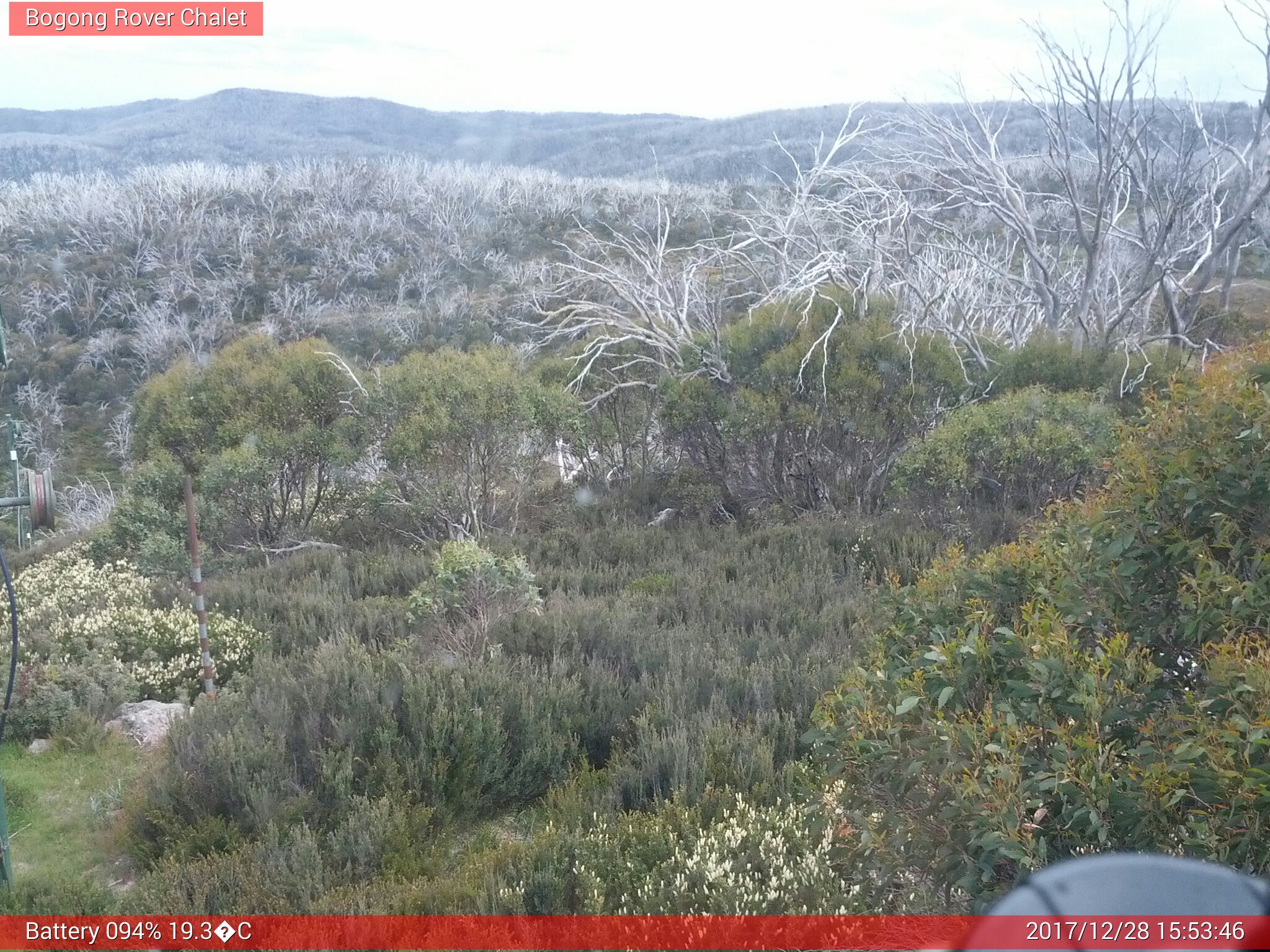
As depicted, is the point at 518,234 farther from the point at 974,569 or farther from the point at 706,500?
the point at 974,569

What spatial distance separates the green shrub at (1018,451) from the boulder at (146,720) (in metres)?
Answer: 6.83

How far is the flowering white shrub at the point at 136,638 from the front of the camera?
6.60 metres

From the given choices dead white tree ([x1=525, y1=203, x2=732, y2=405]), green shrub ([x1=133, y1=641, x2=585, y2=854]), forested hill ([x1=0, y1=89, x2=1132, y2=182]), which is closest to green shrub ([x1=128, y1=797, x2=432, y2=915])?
green shrub ([x1=133, y1=641, x2=585, y2=854])

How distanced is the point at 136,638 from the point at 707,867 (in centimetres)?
548

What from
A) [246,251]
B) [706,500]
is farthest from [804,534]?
[246,251]

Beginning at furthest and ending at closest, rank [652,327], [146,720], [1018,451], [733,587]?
1. [652,327]
2. [1018,451]
3. [733,587]
4. [146,720]

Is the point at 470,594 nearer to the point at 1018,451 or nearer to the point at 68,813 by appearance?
the point at 68,813

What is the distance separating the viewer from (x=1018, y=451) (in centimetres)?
882

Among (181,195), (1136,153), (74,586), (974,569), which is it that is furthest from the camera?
(181,195)

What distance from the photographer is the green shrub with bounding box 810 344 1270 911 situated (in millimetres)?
2057

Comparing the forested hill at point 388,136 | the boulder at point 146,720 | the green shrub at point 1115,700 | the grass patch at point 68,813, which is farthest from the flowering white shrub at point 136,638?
the forested hill at point 388,136

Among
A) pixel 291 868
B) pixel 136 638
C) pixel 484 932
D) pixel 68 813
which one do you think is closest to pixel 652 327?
pixel 136 638

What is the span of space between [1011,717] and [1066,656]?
0.23 m

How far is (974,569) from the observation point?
3.10 metres
